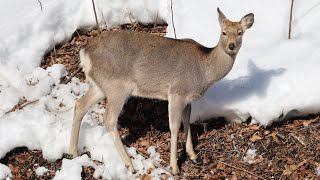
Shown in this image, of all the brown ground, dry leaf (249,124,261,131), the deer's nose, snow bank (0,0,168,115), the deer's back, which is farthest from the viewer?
snow bank (0,0,168,115)

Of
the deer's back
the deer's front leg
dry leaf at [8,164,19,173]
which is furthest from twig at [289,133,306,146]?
dry leaf at [8,164,19,173]

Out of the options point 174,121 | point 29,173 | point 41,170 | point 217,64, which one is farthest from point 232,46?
point 29,173

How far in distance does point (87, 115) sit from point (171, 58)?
1387 mm

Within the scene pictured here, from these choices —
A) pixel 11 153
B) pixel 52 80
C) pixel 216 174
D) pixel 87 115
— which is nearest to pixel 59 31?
pixel 52 80

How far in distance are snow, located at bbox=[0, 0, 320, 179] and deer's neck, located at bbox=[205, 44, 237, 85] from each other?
2.18 feet

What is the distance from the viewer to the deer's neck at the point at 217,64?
22.5ft

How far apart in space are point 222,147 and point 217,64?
3.41 ft

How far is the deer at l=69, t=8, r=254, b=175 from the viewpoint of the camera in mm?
6734

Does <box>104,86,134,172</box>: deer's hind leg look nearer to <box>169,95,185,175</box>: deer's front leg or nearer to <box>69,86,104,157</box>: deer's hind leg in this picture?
<box>69,86,104,157</box>: deer's hind leg

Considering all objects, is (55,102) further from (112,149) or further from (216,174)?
(216,174)

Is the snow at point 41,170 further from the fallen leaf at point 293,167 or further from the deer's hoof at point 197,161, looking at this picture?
the fallen leaf at point 293,167

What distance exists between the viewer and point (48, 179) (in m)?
6.92

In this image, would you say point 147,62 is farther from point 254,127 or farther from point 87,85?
point 254,127

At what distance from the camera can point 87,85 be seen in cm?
802
